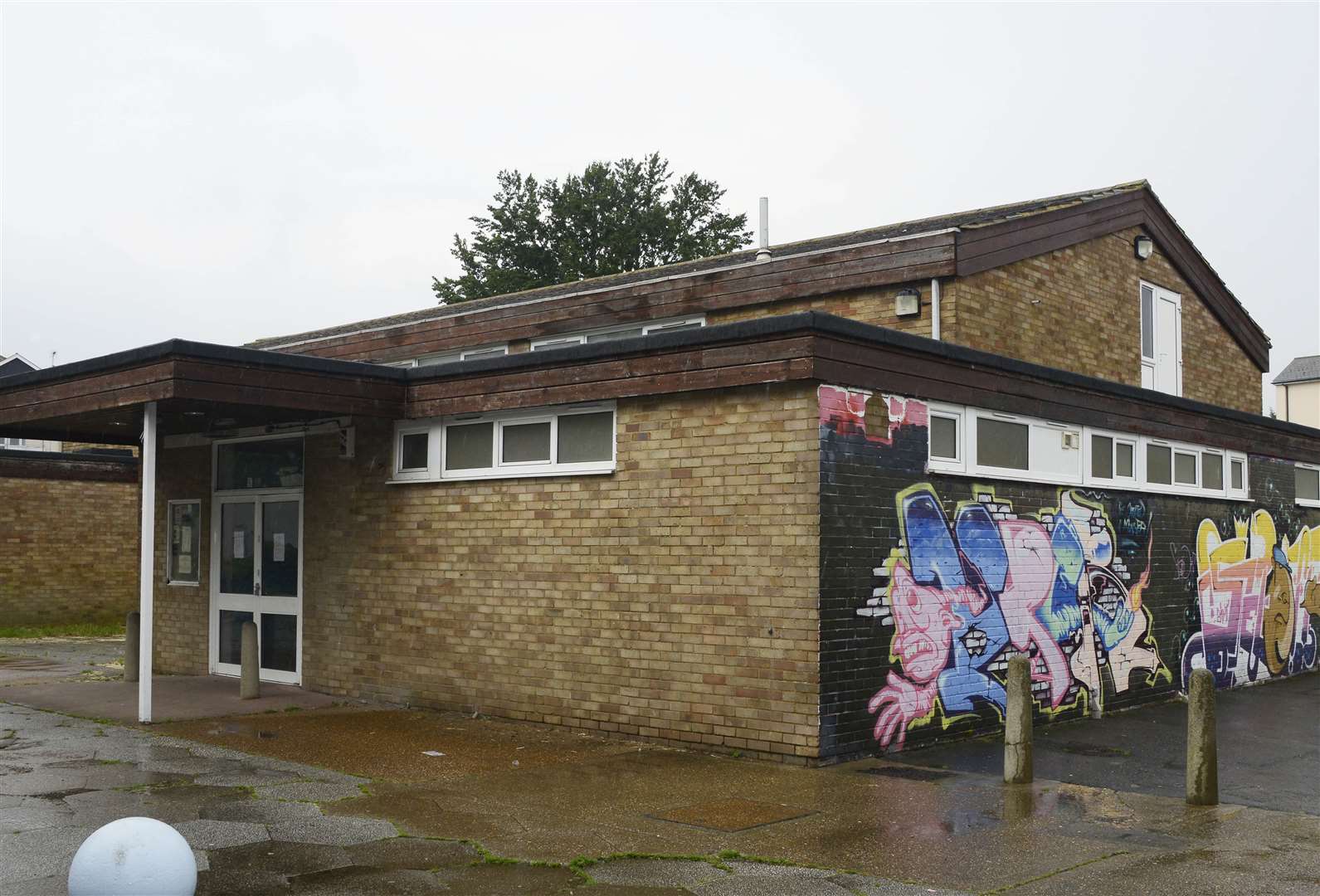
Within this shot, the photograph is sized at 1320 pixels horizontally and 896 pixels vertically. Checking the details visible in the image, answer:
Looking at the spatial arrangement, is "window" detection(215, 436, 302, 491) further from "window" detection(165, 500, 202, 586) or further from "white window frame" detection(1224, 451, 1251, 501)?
"white window frame" detection(1224, 451, 1251, 501)

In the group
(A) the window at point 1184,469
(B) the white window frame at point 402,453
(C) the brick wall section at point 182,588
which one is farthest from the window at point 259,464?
(A) the window at point 1184,469

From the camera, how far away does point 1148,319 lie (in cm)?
1728

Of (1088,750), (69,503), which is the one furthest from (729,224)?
(1088,750)

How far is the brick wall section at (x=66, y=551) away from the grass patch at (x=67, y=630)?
141mm

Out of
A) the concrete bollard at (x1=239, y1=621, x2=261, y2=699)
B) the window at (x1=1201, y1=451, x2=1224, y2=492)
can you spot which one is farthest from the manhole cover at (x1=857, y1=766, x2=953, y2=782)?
the window at (x1=1201, y1=451, x2=1224, y2=492)

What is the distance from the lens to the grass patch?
23.0 metres

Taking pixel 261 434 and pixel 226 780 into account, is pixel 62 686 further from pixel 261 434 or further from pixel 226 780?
pixel 226 780

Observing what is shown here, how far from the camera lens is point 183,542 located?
16.2 meters

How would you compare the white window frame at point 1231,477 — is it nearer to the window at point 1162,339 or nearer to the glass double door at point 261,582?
the window at point 1162,339

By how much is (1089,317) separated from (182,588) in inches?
485

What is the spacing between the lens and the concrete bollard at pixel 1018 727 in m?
9.08

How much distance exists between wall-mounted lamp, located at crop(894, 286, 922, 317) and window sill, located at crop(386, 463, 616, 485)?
4.04m

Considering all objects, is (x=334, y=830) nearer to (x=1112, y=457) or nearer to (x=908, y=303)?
(x=908, y=303)

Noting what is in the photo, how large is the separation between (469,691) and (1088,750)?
5.85 meters
